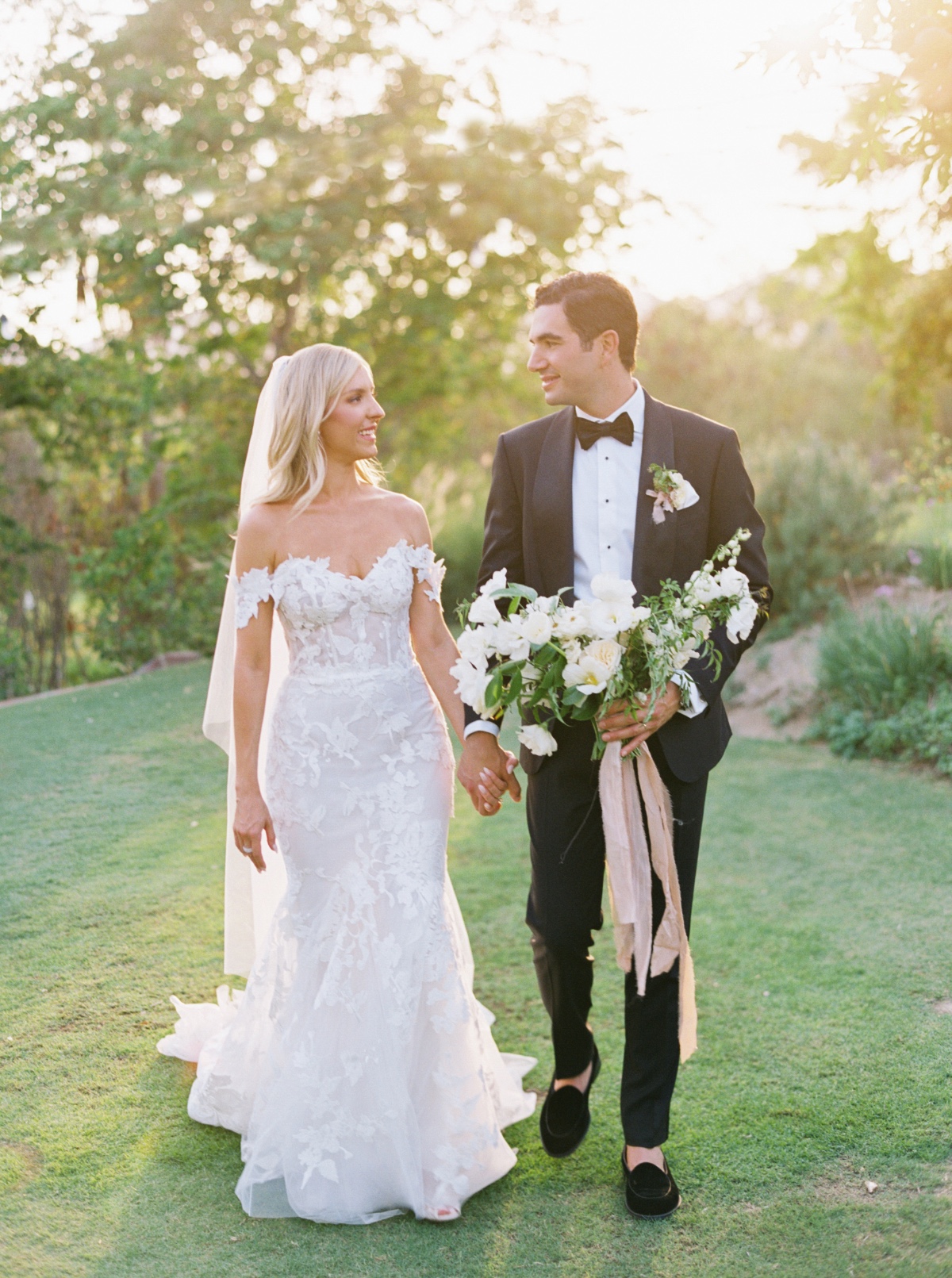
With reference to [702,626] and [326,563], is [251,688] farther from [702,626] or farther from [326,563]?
[702,626]

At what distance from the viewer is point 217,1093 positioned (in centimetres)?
333

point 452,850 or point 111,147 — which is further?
point 111,147

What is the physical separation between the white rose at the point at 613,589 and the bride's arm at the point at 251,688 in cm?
94

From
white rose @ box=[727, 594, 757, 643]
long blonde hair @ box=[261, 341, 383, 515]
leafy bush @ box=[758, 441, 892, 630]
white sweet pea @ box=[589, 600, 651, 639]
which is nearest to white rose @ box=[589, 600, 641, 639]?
white sweet pea @ box=[589, 600, 651, 639]

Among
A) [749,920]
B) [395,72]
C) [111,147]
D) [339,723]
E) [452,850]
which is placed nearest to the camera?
[339,723]

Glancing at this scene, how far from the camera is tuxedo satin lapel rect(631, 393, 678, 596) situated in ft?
9.46

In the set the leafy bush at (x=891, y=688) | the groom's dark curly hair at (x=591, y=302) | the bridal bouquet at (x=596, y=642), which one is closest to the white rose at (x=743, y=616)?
the bridal bouquet at (x=596, y=642)

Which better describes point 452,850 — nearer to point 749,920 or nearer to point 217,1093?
point 749,920

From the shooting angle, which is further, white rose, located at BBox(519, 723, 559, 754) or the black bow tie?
the black bow tie

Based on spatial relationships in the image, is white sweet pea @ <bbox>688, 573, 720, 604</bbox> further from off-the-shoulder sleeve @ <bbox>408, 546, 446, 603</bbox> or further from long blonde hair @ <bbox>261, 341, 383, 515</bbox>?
long blonde hair @ <bbox>261, 341, 383, 515</bbox>

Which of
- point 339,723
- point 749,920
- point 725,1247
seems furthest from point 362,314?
point 725,1247

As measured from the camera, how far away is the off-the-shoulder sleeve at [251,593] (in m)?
3.06

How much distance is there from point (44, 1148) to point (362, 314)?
10527 mm

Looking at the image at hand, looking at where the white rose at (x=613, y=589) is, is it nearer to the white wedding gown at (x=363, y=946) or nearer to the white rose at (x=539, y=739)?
the white rose at (x=539, y=739)
